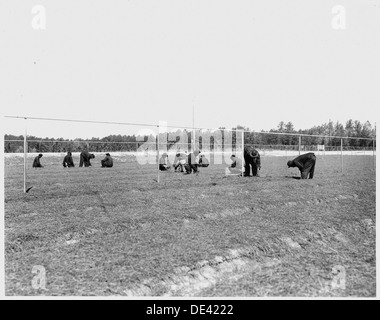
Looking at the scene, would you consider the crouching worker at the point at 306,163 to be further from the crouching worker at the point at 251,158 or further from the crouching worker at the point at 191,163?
the crouching worker at the point at 191,163

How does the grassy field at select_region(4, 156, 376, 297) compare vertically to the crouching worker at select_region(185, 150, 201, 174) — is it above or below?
below

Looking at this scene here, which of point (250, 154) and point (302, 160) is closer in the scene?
point (302, 160)

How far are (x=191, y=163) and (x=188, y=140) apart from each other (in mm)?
30003

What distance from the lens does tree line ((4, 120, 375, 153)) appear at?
23.3 meters

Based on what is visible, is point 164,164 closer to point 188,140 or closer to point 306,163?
point 306,163

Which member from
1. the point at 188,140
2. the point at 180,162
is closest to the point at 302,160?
the point at 180,162

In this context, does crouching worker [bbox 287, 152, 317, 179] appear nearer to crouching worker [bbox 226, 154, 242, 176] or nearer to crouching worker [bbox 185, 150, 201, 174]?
crouching worker [bbox 226, 154, 242, 176]

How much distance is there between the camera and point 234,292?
3.68 meters

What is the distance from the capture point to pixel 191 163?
54.7ft

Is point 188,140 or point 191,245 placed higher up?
point 188,140

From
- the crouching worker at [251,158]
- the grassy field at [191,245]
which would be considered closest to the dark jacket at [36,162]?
the grassy field at [191,245]

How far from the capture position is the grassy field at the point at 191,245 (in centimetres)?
377

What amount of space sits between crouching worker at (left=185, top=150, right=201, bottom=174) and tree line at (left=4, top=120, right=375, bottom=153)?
27.0 inches

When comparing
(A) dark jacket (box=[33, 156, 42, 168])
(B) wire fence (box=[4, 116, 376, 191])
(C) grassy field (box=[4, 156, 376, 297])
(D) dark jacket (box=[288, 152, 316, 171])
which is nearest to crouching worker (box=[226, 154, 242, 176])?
(B) wire fence (box=[4, 116, 376, 191])
